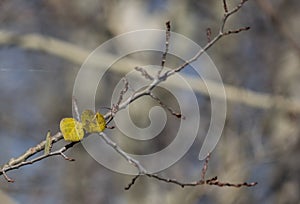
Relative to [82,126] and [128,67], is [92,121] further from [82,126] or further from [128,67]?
[128,67]

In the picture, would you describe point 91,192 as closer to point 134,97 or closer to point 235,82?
point 235,82

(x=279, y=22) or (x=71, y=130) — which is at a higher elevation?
(x=279, y=22)

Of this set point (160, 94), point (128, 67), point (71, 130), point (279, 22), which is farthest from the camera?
point (160, 94)

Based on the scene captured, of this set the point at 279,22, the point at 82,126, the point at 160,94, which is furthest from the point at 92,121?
the point at 160,94

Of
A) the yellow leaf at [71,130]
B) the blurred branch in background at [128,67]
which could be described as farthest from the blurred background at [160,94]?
the yellow leaf at [71,130]

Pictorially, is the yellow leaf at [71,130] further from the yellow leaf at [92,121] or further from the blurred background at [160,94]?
the blurred background at [160,94]

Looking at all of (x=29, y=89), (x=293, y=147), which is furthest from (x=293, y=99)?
(x=29, y=89)
